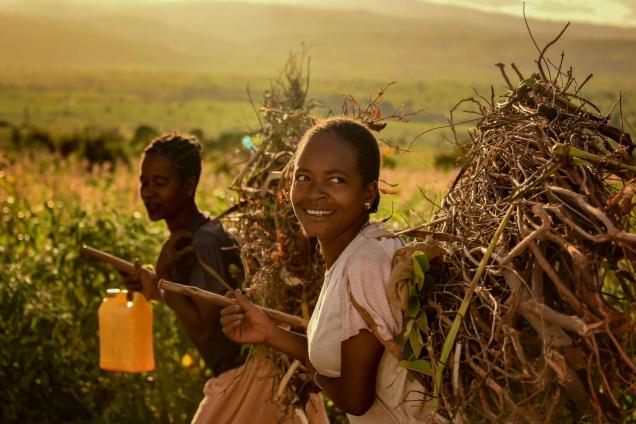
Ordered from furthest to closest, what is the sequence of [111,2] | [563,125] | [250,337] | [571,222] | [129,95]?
[111,2] < [129,95] < [250,337] < [563,125] < [571,222]

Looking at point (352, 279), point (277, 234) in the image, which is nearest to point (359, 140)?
point (352, 279)

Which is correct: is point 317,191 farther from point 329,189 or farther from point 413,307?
point 413,307

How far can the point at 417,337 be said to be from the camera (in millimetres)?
2438

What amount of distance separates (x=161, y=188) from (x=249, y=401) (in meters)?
0.94

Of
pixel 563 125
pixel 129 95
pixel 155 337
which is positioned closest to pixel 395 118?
pixel 563 125

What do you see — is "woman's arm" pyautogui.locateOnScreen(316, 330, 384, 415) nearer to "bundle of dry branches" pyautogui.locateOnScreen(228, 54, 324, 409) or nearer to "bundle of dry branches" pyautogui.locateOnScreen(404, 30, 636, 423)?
"bundle of dry branches" pyautogui.locateOnScreen(404, 30, 636, 423)

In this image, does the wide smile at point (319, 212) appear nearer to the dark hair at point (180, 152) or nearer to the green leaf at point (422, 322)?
the green leaf at point (422, 322)

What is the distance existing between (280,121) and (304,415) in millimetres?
1201

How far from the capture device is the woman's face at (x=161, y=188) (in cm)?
388

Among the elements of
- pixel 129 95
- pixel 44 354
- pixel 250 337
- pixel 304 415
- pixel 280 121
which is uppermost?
pixel 280 121

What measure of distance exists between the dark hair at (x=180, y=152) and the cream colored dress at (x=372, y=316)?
143cm

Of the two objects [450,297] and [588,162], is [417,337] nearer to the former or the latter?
[450,297]

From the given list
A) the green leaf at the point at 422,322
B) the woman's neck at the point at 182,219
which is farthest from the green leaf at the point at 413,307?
the woman's neck at the point at 182,219

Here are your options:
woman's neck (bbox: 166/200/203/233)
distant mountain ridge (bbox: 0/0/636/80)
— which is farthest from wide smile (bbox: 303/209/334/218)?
distant mountain ridge (bbox: 0/0/636/80)
